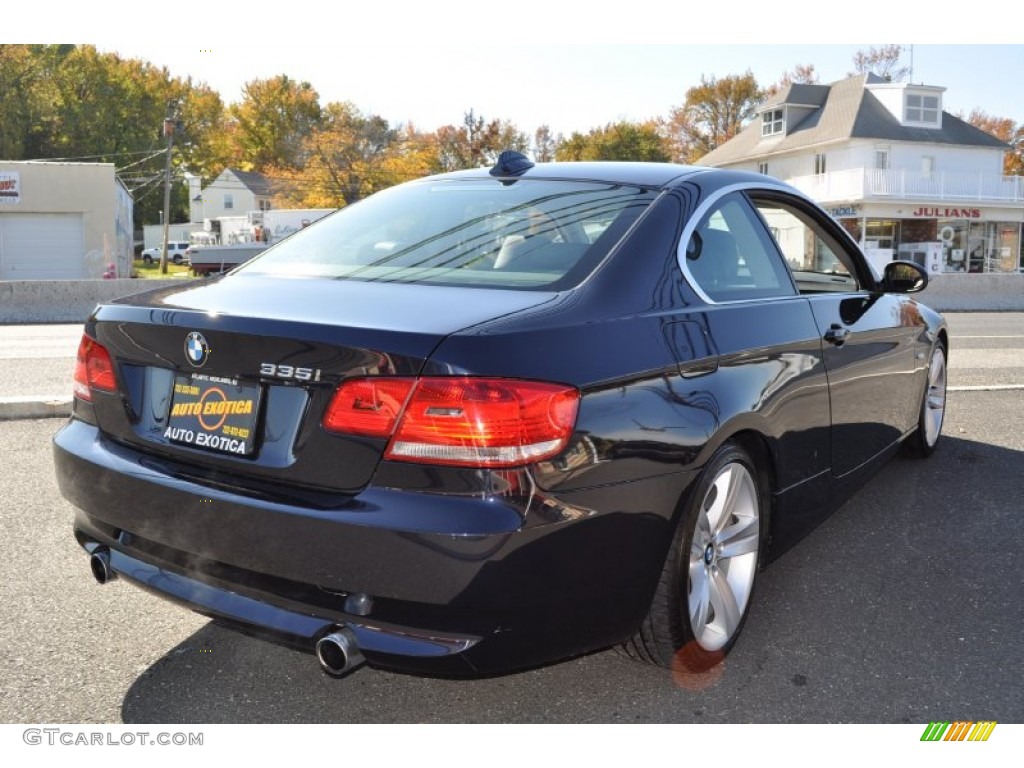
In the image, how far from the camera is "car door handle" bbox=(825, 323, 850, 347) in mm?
3738

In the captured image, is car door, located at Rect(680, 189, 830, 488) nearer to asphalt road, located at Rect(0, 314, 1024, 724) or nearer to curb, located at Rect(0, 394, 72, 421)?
asphalt road, located at Rect(0, 314, 1024, 724)

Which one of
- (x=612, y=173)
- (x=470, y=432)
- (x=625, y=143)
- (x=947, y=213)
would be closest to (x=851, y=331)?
(x=612, y=173)

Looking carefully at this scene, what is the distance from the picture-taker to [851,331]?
3984 mm

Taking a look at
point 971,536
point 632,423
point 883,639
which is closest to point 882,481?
point 971,536

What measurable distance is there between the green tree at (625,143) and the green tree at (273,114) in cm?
3157

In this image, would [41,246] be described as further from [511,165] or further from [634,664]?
[634,664]

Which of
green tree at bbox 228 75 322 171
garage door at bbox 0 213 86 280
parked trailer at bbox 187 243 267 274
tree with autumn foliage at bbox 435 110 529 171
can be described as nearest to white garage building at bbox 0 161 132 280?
garage door at bbox 0 213 86 280

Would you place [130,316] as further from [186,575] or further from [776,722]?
[776,722]

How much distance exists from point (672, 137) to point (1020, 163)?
Result: 2366 cm

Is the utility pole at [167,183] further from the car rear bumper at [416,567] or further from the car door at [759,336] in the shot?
the car rear bumper at [416,567]

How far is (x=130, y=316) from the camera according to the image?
9.20 ft

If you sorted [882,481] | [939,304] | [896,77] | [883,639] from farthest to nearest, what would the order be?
1. [896,77]
2. [939,304]
3. [882,481]
4. [883,639]

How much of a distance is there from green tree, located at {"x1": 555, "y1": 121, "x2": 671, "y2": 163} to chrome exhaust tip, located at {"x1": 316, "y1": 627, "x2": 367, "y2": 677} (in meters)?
60.6

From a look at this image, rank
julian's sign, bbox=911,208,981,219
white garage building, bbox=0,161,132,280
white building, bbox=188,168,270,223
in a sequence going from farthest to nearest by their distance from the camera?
white building, bbox=188,168,270,223
julian's sign, bbox=911,208,981,219
white garage building, bbox=0,161,132,280
